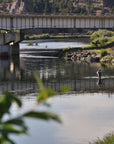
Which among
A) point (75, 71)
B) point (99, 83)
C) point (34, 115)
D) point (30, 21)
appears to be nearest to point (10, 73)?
point (75, 71)

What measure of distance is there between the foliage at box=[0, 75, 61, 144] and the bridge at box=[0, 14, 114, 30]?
117m

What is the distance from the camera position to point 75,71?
85.9 metres

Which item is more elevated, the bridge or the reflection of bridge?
the bridge

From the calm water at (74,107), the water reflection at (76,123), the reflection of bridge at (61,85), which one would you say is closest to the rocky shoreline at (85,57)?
the calm water at (74,107)

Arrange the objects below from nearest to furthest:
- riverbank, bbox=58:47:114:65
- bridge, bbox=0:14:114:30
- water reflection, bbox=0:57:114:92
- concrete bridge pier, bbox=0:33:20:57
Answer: water reflection, bbox=0:57:114:92
riverbank, bbox=58:47:114:65
bridge, bbox=0:14:114:30
concrete bridge pier, bbox=0:33:20:57

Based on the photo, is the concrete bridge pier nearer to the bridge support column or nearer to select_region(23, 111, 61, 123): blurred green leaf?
the bridge support column

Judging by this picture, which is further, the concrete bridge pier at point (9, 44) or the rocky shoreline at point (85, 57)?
the concrete bridge pier at point (9, 44)

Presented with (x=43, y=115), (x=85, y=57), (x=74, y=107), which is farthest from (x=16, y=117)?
(x=85, y=57)

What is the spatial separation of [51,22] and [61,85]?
2445 inches

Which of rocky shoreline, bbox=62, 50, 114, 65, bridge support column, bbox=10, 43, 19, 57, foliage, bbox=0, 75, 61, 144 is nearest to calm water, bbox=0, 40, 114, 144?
foliage, bbox=0, 75, 61, 144

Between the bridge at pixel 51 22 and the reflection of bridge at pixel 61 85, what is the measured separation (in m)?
52.8

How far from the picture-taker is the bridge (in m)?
123

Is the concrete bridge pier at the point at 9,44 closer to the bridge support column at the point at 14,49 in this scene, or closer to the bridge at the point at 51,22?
the bridge support column at the point at 14,49

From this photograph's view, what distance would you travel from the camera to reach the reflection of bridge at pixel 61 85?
62.4 m
